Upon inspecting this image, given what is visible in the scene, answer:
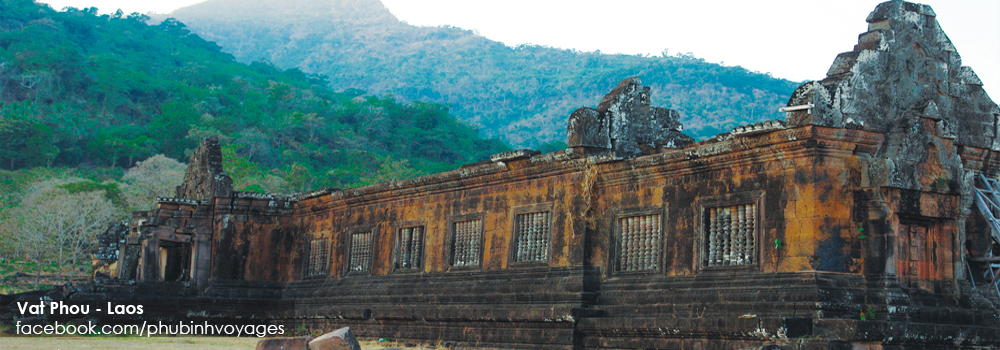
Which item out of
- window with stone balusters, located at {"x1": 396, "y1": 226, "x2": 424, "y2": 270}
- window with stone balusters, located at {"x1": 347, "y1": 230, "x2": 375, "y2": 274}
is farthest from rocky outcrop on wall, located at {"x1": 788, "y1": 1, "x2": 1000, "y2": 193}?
window with stone balusters, located at {"x1": 347, "y1": 230, "x2": 375, "y2": 274}

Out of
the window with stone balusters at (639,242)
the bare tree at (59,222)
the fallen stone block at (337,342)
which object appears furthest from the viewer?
the bare tree at (59,222)

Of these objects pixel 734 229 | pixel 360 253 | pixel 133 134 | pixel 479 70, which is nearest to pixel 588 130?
pixel 734 229

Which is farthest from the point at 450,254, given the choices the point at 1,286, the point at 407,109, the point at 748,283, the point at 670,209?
the point at 407,109

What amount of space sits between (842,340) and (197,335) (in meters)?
15.4

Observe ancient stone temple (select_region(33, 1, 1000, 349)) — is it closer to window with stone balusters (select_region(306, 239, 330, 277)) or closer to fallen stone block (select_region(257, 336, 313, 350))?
window with stone balusters (select_region(306, 239, 330, 277))

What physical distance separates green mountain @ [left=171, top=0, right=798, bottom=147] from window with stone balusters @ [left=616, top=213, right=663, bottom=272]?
77.3 meters

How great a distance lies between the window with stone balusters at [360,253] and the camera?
20.0 m

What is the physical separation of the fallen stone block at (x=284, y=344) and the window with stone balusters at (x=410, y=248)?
20.0 ft

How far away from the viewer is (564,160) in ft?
49.6

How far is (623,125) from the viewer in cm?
1515

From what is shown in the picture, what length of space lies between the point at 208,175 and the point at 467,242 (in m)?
8.87

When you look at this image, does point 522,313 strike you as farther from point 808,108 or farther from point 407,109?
point 407,109

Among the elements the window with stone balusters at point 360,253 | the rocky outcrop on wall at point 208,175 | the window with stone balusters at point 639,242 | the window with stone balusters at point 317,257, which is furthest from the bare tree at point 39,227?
the window with stone balusters at point 639,242

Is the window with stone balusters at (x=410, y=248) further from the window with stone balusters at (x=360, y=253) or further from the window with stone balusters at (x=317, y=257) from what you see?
the window with stone balusters at (x=317, y=257)
